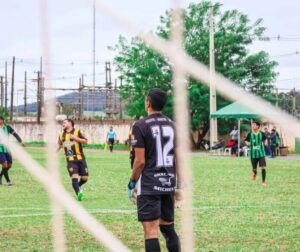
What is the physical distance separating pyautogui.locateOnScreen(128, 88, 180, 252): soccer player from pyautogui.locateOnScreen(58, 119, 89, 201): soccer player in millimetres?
6964

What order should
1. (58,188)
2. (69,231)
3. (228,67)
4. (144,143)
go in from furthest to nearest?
(228,67)
(69,231)
(144,143)
(58,188)

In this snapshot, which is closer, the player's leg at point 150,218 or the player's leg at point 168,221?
the player's leg at point 150,218

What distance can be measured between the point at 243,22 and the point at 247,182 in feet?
62.8

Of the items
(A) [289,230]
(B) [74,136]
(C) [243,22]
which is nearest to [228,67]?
(C) [243,22]

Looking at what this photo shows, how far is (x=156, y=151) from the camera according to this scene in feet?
21.5

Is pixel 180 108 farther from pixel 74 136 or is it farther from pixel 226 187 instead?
pixel 226 187

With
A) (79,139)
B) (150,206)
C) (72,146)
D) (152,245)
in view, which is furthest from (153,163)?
(72,146)

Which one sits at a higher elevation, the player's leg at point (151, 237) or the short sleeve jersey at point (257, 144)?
the short sleeve jersey at point (257, 144)

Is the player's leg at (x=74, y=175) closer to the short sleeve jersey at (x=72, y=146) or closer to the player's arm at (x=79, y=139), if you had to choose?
the short sleeve jersey at (x=72, y=146)

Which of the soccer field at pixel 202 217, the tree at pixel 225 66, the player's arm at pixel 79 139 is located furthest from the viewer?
the tree at pixel 225 66

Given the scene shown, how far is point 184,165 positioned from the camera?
248cm

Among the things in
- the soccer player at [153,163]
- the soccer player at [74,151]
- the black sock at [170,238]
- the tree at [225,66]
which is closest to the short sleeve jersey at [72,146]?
the soccer player at [74,151]

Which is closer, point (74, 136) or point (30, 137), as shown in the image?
point (74, 136)

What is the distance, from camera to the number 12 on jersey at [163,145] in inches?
255
